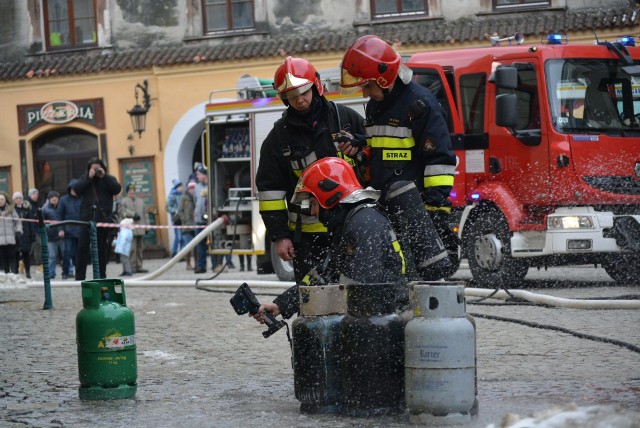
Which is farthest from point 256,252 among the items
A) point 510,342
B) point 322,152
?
point 322,152

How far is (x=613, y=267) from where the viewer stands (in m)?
15.1

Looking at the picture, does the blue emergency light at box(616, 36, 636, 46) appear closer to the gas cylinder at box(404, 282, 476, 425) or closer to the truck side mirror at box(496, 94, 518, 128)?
the truck side mirror at box(496, 94, 518, 128)

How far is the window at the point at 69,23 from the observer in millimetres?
30031

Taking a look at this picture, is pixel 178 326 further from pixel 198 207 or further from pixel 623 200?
pixel 198 207

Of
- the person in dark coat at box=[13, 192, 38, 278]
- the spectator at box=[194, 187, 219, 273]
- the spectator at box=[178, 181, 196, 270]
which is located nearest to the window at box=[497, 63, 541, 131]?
the spectator at box=[194, 187, 219, 273]

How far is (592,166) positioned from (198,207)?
956 cm

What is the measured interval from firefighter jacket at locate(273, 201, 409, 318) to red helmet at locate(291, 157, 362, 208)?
0.23ft

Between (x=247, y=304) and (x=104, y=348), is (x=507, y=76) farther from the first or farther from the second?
(x=247, y=304)

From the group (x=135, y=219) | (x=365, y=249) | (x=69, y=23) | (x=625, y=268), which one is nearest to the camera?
(x=365, y=249)

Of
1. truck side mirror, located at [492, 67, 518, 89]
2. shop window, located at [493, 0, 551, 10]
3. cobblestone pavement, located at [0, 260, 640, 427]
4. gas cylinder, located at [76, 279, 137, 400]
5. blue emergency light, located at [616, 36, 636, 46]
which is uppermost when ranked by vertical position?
shop window, located at [493, 0, 551, 10]

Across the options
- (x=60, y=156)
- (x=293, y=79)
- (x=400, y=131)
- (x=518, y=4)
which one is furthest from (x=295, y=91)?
(x=60, y=156)

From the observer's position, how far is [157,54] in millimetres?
28969

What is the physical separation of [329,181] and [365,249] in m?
0.40

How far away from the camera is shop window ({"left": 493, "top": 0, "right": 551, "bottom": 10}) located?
87.7 feet
